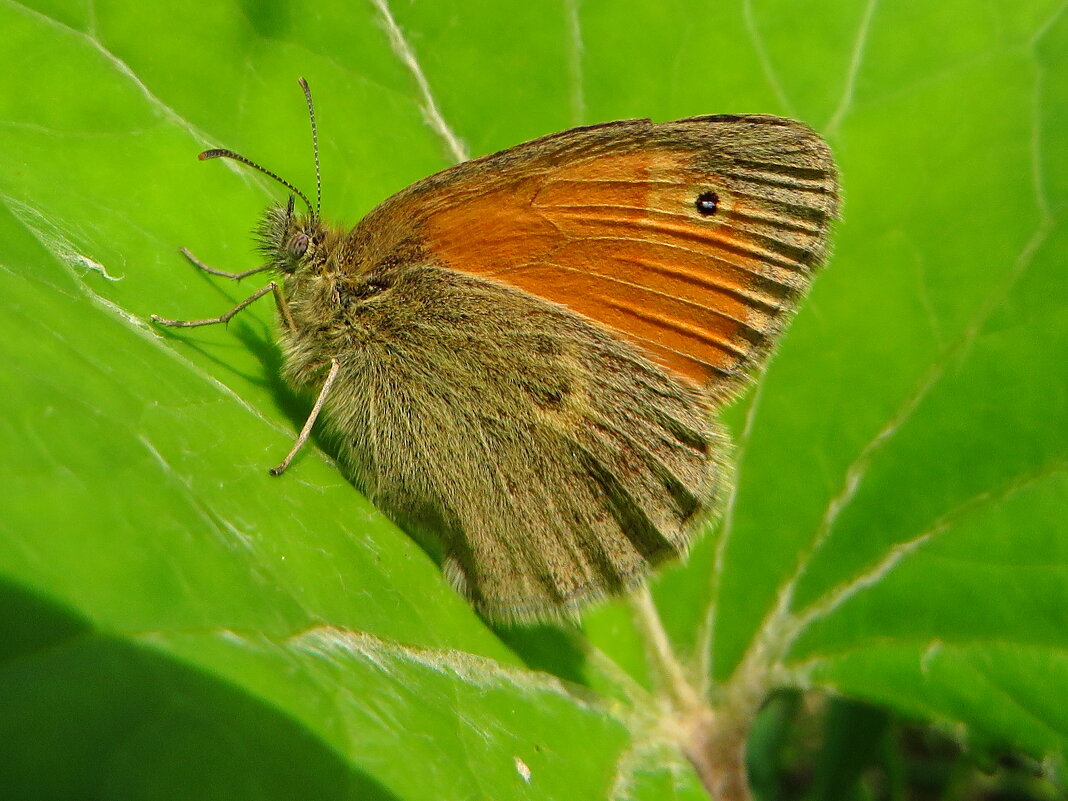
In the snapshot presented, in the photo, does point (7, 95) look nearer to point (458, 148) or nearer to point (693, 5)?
point (458, 148)

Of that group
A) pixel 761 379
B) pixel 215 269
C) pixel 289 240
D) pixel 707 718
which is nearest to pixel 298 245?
pixel 289 240

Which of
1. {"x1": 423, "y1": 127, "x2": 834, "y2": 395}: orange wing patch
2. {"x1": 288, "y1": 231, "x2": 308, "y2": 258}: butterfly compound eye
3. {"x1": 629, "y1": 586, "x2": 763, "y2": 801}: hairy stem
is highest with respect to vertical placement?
{"x1": 423, "y1": 127, "x2": 834, "y2": 395}: orange wing patch

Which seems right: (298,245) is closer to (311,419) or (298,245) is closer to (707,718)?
(311,419)

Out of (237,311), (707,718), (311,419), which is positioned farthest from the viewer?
(707,718)

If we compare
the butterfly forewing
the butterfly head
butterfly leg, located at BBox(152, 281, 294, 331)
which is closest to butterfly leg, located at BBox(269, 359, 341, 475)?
butterfly leg, located at BBox(152, 281, 294, 331)

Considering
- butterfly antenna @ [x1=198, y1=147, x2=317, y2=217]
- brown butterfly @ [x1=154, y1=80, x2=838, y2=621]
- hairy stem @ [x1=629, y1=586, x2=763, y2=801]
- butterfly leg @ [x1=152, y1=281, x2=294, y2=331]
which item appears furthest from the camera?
hairy stem @ [x1=629, y1=586, x2=763, y2=801]

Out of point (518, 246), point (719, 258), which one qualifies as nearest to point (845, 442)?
point (719, 258)

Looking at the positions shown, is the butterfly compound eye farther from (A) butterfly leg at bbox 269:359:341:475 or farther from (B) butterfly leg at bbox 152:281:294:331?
(A) butterfly leg at bbox 269:359:341:475
